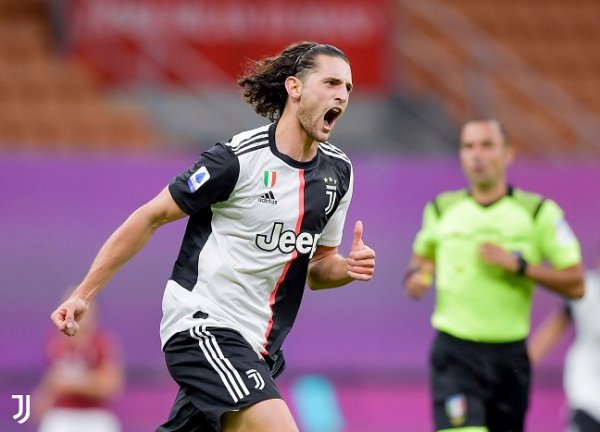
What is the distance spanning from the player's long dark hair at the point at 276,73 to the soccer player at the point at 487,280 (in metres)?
1.83

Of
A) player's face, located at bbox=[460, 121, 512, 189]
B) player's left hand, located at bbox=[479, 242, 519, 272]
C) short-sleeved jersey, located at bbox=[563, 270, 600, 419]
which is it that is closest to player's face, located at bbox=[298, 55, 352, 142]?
player's left hand, located at bbox=[479, 242, 519, 272]

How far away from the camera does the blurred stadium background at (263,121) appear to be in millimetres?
11531

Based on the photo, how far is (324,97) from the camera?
5582 mm

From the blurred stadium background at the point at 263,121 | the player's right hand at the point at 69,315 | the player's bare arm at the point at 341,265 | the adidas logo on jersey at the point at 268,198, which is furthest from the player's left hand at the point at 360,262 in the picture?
the blurred stadium background at the point at 263,121

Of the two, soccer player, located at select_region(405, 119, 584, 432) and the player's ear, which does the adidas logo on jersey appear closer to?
the player's ear

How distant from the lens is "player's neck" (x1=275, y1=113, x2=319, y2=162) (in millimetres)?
5648

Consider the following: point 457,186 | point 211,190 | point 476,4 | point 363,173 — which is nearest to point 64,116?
point 363,173

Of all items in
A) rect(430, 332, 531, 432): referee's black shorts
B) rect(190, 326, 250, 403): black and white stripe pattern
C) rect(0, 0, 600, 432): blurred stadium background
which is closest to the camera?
rect(190, 326, 250, 403): black and white stripe pattern

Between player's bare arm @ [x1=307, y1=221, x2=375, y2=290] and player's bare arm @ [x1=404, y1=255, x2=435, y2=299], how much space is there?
1.33m

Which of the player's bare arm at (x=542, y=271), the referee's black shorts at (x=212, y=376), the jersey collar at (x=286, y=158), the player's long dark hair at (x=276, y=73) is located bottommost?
the referee's black shorts at (x=212, y=376)

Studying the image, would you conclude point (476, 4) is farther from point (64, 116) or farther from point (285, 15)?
point (64, 116)

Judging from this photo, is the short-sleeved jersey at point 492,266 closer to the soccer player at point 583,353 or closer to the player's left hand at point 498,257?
the player's left hand at point 498,257

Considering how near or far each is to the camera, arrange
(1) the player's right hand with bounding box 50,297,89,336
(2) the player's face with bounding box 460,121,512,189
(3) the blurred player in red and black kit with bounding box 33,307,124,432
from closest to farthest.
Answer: (1) the player's right hand with bounding box 50,297,89,336, (2) the player's face with bounding box 460,121,512,189, (3) the blurred player in red and black kit with bounding box 33,307,124,432

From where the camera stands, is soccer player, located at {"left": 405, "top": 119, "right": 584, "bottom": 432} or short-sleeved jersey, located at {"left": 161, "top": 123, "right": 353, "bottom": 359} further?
soccer player, located at {"left": 405, "top": 119, "right": 584, "bottom": 432}
